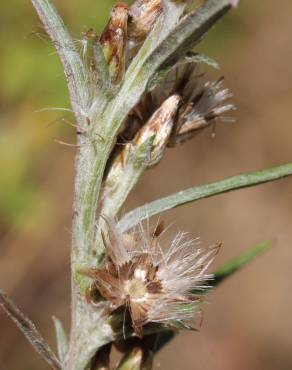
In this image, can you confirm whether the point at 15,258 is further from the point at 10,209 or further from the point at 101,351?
the point at 101,351

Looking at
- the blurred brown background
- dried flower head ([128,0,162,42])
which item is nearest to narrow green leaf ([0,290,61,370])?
dried flower head ([128,0,162,42])

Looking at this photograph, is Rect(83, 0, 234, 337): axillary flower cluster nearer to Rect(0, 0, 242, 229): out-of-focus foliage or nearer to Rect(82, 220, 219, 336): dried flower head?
Rect(82, 220, 219, 336): dried flower head

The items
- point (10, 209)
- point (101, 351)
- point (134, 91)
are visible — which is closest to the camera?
point (134, 91)

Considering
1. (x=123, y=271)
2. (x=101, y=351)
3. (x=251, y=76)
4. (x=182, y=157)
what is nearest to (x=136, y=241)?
(x=123, y=271)

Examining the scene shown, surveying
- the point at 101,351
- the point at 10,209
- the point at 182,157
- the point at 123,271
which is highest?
the point at 123,271

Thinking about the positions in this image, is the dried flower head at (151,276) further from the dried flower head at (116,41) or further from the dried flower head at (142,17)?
the dried flower head at (142,17)

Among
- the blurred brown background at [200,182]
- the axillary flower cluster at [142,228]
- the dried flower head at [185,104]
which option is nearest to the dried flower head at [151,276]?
the axillary flower cluster at [142,228]
